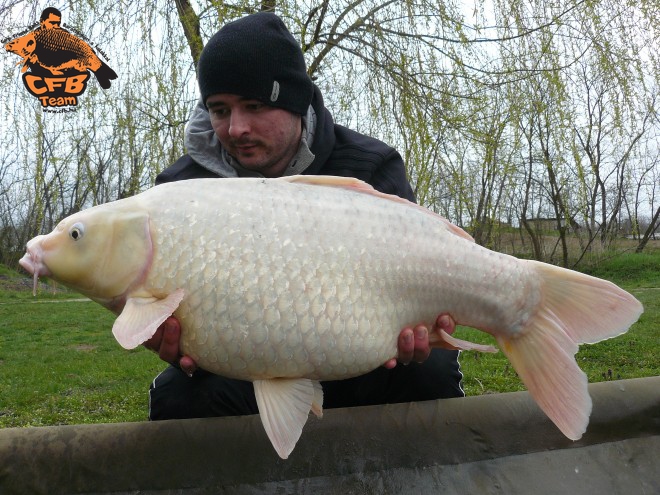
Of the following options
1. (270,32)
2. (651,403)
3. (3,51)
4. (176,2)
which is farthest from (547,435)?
(3,51)

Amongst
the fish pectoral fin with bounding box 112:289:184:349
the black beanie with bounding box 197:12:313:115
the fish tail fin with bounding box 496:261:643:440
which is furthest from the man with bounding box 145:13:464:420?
the fish pectoral fin with bounding box 112:289:184:349

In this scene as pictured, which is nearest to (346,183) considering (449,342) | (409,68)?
(449,342)

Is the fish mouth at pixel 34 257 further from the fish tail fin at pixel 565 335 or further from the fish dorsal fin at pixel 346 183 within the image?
the fish tail fin at pixel 565 335

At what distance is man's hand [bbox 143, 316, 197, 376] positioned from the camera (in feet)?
3.12

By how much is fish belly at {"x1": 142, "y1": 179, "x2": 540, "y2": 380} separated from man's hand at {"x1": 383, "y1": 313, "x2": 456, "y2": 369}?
2cm

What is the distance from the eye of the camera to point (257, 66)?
Answer: 141cm

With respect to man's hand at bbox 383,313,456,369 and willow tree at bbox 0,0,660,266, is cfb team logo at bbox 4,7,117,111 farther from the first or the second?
man's hand at bbox 383,313,456,369

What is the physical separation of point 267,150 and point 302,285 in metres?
0.53

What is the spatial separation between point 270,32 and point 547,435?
1.08 m

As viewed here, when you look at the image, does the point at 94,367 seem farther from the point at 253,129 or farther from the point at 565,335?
the point at 565,335

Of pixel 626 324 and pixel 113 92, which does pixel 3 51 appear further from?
pixel 626 324

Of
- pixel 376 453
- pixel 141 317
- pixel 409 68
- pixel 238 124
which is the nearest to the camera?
pixel 141 317

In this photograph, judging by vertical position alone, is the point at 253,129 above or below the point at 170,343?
above

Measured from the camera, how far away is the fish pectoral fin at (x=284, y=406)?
0.93 meters
